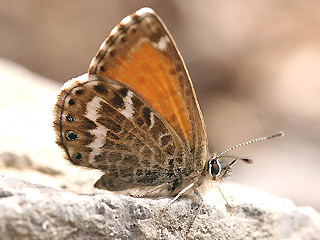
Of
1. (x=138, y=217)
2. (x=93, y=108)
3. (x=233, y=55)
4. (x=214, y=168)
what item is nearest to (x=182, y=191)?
(x=214, y=168)

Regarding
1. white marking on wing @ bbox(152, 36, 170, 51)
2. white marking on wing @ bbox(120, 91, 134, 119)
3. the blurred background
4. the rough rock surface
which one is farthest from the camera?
the blurred background

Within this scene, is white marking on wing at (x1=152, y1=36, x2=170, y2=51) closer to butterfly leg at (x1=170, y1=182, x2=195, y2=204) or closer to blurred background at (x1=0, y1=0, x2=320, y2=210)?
butterfly leg at (x1=170, y1=182, x2=195, y2=204)

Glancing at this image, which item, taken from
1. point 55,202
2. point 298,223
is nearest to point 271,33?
point 298,223

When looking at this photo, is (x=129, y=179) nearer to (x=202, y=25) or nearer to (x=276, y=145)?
(x=276, y=145)

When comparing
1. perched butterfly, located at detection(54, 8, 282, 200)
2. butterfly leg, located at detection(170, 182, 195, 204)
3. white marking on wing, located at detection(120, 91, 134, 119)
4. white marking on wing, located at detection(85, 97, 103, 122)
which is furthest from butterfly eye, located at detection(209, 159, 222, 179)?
white marking on wing, located at detection(85, 97, 103, 122)

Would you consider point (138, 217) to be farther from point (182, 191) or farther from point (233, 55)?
point (233, 55)

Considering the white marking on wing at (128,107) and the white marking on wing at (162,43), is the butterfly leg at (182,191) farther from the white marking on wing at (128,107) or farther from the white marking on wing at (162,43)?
the white marking on wing at (162,43)
